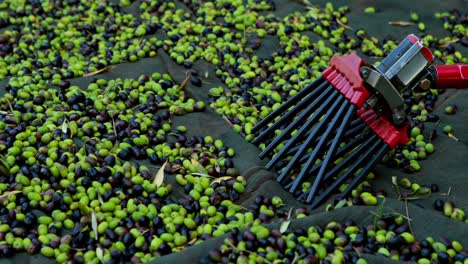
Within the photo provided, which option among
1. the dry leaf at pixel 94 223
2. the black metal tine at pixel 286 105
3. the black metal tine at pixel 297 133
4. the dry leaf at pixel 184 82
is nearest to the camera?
the dry leaf at pixel 94 223

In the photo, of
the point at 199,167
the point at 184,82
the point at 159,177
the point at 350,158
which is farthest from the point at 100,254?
the point at 184,82

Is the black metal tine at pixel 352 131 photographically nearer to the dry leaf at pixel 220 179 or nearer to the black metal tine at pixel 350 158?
the black metal tine at pixel 350 158

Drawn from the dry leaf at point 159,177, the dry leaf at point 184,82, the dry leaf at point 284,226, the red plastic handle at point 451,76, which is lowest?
the dry leaf at point 159,177

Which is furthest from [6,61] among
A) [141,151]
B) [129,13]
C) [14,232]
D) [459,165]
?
[459,165]

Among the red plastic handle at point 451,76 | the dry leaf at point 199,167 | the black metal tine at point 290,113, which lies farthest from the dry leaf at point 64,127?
the red plastic handle at point 451,76

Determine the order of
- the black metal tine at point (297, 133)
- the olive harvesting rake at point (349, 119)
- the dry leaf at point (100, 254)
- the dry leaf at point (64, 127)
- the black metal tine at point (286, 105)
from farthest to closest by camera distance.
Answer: the dry leaf at point (64, 127) → the black metal tine at point (286, 105) → the black metal tine at point (297, 133) → the olive harvesting rake at point (349, 119) → the dry leaf at point (100, 254)

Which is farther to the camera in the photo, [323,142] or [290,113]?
[290,113]

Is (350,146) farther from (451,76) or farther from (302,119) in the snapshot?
(451,76)
